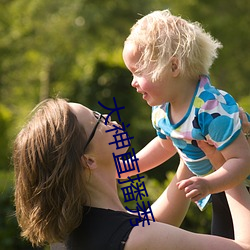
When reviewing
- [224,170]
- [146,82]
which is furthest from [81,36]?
[224,170]

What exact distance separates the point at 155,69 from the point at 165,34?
140 millimetres

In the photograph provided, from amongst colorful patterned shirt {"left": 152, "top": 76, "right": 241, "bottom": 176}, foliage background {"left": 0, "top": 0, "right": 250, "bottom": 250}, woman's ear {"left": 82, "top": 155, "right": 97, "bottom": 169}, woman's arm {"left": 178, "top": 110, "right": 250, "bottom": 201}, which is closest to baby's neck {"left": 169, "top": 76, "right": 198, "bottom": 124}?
colorful patterned shirt {"left": 152, "top": 76, "right": 241, "bottom": 176}

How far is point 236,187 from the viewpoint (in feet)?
8.82

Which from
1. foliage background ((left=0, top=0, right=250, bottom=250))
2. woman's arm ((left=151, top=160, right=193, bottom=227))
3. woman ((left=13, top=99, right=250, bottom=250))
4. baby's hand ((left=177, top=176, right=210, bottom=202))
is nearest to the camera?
baby's hand ((left=177, top=176, right=210, bottom=202))

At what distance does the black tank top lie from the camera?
257 cm

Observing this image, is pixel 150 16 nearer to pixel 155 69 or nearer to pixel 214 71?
pixel 155 69

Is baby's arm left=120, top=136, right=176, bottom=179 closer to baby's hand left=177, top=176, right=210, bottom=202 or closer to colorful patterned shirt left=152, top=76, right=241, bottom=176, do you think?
colorful patterned shirt left=152, top=76, right=241, bottom=176

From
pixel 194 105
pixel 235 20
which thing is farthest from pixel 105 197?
pixel 235 20

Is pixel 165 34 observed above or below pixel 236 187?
above

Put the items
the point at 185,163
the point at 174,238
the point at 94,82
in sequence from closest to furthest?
1. the point at 174,238
2. the point at 185,163
3. the point at 94,82

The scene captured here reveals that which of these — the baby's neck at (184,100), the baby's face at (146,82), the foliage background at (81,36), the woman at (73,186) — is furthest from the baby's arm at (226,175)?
the foliage background at (81,36)

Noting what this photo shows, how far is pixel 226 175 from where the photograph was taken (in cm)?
256

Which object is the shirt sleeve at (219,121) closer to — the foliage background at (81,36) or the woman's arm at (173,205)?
the woman's arm at (173,205)

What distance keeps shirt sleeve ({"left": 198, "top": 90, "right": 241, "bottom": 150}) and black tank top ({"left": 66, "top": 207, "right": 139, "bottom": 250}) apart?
0.41 metres
